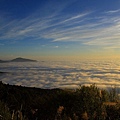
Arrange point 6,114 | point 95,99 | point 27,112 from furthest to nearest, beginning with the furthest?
1. point 27,112
2. point 95,99
3. point 6,114

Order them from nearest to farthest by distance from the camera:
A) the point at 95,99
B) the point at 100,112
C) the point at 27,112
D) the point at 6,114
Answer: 1. the point at 6,114
2. the point at 100,112
3. the point at 95,99
4. the point at 27,112

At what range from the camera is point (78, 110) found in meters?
9.17

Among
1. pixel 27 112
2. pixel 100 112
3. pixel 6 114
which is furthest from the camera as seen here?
pixel 27 112

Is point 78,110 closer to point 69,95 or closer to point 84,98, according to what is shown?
point 84,98

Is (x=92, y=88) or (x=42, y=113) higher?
(x=92, y=88)

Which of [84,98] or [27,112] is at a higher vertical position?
[84,98]

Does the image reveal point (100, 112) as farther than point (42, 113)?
No

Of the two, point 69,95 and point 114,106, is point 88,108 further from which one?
point 69,95

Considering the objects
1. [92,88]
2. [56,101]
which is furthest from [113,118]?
[56,101]

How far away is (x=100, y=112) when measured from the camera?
8.65 metres

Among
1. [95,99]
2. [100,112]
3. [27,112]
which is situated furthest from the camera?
[27,112]

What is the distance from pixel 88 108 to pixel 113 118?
0.85m

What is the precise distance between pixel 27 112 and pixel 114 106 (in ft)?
10.5

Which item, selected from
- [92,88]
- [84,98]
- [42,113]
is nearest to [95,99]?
[84,98]
